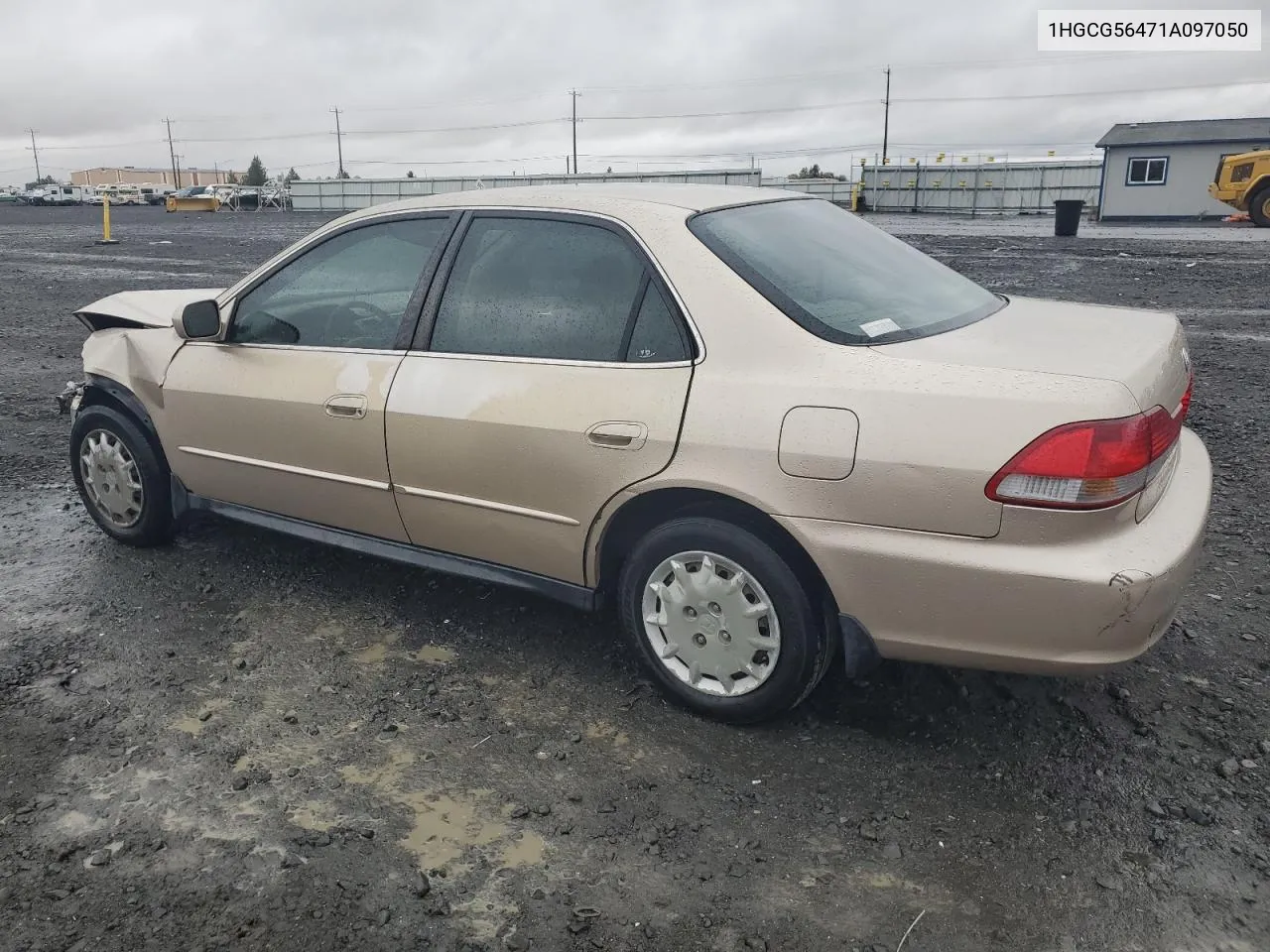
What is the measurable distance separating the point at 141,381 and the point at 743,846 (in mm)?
3293

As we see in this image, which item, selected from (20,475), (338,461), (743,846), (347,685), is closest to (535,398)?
(338,461)

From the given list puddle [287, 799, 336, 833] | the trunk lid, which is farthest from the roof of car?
puddle [287, 799, 336, 833]

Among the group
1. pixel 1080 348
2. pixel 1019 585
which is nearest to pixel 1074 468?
pixel 1019 585

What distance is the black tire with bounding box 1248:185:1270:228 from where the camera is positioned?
28.2m

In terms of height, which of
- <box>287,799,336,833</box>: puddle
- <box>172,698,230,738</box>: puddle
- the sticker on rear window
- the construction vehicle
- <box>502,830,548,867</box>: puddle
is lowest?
<box>502,830,548,867</box>: puddle

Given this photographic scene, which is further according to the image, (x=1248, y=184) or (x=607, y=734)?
(x=1248, y=184)

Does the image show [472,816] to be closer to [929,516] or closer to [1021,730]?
[929,516]

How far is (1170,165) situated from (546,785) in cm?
4040

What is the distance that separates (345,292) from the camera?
3.98 meters

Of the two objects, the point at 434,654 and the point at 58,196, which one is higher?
the point at 58,196

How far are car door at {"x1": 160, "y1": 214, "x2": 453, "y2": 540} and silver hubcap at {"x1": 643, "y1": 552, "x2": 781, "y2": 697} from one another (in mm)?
1120

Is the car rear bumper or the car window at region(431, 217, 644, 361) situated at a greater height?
the car window at region(431, 217, 644, 361)

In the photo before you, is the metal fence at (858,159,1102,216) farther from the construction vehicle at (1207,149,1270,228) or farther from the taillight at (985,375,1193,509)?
the taillight at (985,375,1193,509)

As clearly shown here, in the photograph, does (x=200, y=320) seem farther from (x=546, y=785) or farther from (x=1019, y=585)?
(x=1019, y=585)
